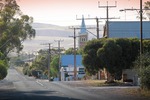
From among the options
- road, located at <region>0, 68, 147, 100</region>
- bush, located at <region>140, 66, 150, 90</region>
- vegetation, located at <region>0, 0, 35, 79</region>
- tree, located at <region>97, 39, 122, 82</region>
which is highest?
vegetation, located at <region>0, 0, 35, 79</region>

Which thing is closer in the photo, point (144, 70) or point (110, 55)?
point (144, 70)

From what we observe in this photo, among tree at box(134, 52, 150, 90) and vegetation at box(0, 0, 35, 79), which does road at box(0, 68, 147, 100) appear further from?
vegetation at box(0, 0, 35, 79)

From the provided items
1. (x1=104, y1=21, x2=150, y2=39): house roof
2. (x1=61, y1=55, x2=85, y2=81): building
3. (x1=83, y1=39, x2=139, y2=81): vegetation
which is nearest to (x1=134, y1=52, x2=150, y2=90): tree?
(x1=83, y1=39, x2=139, y2=81): vegetation

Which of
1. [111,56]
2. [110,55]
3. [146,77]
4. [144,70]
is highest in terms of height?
[110,55]

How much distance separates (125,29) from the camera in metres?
88.8

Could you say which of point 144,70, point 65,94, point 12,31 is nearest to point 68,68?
point 12,31

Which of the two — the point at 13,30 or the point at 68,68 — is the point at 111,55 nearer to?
the point at 13,30

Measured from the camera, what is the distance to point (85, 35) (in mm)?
→ 182500

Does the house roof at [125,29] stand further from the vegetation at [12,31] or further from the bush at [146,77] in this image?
the bush at [146,77]

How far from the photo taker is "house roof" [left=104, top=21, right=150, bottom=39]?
279 ft

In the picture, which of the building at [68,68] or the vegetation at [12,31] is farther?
the building at [68,68]

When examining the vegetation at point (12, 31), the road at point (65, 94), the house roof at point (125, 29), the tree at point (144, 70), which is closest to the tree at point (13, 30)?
the vegetation at point (12, 31)

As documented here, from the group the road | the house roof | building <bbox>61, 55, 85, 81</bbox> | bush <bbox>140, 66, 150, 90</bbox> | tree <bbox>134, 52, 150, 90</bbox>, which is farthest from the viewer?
building <bbox>61, 55, 85, 81</bbox>

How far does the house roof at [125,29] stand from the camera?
85.0 meters
